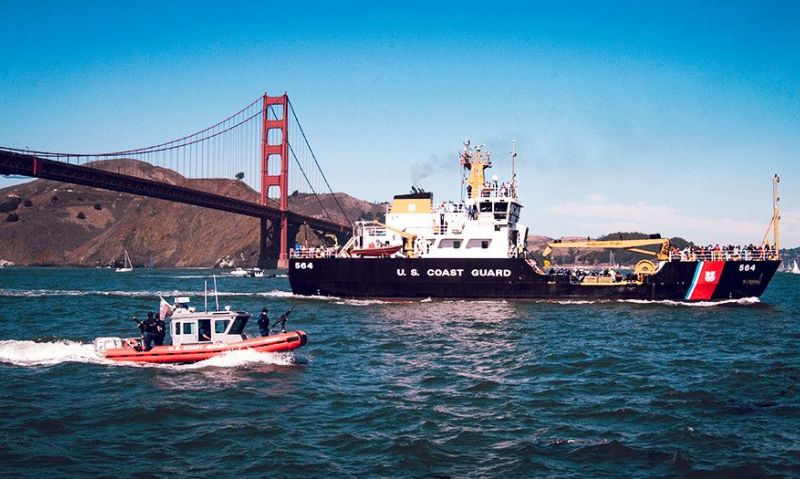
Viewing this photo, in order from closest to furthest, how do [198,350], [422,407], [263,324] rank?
[422,407], [198,350], [263,324]

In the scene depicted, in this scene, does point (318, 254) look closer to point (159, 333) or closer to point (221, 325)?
point (221, 325)

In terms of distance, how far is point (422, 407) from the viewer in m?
17.1

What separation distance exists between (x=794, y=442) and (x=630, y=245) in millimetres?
33740

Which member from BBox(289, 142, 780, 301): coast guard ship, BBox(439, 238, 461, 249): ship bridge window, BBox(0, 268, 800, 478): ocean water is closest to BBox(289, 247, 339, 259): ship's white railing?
BBox(289, 142, 780, 301): coast guard ship

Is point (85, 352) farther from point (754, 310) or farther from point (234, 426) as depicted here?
point (754, 310)

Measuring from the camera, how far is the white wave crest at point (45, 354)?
75.0ft

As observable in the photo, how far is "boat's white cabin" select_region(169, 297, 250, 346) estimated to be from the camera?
22.2m

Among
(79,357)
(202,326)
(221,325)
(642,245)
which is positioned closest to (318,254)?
(642,245)

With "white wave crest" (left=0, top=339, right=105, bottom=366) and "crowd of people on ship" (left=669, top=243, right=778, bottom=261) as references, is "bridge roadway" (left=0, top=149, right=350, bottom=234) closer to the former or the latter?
"white wave crest" (left=0, top=339, right=105, bottom=366)

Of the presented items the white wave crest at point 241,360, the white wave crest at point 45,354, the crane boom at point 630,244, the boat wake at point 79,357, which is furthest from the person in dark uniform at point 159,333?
the crane boom at point 630,244

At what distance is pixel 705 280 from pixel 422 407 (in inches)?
1229

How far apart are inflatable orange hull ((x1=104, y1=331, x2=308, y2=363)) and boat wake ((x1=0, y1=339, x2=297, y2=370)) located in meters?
0.16

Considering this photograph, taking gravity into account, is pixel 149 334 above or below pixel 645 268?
below

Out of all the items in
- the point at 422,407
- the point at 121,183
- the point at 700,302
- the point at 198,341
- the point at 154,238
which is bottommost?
the point at 422,407
